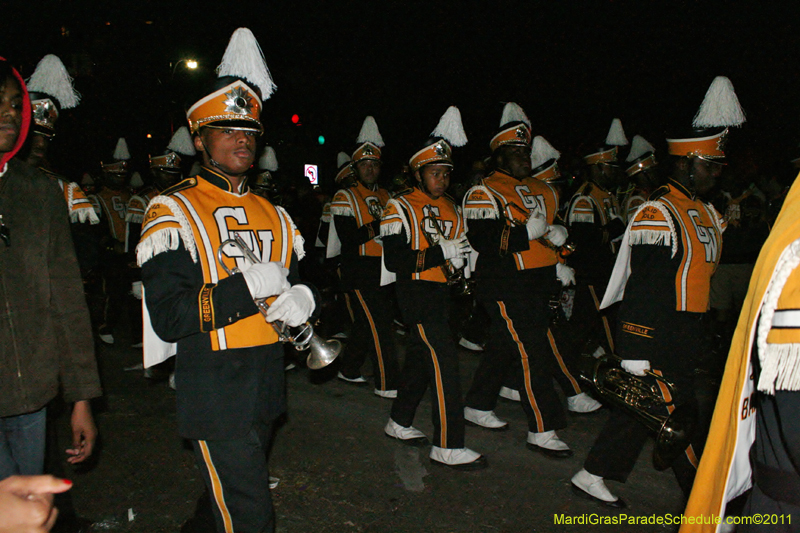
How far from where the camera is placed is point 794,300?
146 centimetres

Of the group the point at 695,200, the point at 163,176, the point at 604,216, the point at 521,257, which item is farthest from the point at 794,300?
the point at 163,176

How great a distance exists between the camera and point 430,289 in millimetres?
4445

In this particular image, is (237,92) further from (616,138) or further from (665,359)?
(616,138)

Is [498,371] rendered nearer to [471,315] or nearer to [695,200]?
[695,200]

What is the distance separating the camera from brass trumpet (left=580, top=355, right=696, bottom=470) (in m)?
3.21

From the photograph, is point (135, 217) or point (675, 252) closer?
point (675, 252)

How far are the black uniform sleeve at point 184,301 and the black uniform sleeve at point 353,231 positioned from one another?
12.6 feet

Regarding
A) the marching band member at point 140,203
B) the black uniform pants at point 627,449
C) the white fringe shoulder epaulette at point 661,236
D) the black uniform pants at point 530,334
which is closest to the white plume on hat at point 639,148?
the black uniform pants at point 530,334

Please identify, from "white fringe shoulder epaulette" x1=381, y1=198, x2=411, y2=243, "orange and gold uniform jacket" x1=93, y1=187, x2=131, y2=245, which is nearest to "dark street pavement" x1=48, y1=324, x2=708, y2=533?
"white fringe shoulder epaulette" x1=381, y1=198, x2=411, y2=243

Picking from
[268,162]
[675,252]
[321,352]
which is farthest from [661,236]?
[268,162]

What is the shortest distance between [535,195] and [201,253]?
11.3 feet

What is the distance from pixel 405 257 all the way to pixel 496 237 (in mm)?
852

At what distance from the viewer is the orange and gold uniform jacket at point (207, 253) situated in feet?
7.33

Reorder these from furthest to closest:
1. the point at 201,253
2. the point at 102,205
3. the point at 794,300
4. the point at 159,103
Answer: the point at 159,103 → the point at 102,205 → the point at 201,253 → the point at 794,300
